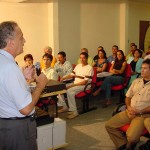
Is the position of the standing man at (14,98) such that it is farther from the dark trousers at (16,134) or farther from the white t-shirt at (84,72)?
the white t-shirt at (84,72)

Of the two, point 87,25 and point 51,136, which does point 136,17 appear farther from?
point 51,136

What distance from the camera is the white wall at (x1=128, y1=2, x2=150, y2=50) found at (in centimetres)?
850

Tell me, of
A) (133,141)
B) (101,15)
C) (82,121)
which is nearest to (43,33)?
(101,15)

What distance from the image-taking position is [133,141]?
279 cm

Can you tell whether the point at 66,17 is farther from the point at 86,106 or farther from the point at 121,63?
the point at 86,106

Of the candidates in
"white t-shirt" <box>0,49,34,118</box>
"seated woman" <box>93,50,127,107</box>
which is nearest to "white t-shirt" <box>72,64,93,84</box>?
"seated woman" <box>93,50,127,107</box>

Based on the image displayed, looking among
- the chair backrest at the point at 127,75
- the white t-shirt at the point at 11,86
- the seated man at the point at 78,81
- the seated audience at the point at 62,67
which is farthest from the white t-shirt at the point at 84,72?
the white t-shirt at the point at 11,86

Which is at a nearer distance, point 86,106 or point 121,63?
point 86,106

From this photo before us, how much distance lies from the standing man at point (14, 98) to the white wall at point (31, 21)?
15.7ft

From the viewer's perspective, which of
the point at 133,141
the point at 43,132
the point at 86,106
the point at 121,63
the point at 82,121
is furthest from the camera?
the point at 121,63

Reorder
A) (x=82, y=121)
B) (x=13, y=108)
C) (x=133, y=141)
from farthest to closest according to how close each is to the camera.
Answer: (x=82, y=121) → (x=133, y=141) → (x=13, y=108)

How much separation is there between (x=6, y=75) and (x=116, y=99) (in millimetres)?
4499

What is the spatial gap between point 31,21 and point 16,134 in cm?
520

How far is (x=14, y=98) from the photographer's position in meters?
1.47
